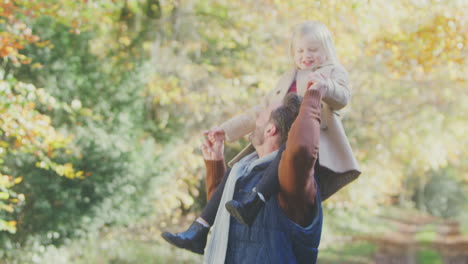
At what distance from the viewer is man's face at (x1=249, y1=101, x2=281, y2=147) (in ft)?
9.67

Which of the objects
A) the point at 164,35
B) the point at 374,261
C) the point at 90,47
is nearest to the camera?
the point at 90,47

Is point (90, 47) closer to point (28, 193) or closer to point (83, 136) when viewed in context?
point (83, 136)

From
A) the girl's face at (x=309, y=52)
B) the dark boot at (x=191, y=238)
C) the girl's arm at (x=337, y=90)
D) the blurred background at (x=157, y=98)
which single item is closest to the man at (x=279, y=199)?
the dark boot at (x=191, y=238)

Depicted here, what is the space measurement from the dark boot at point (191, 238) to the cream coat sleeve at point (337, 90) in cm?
85

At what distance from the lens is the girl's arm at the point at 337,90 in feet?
9.07

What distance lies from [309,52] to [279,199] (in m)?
0.75

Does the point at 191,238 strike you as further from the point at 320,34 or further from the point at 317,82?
the point at 320,34

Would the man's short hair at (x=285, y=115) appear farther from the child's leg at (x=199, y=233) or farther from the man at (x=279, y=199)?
the child's leg at (x=199, y=233)

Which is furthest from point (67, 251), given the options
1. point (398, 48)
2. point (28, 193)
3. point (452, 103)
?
point (452, 103)

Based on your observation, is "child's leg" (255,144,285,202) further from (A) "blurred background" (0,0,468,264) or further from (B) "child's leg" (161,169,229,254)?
(A) "blurred background" (0,0,468,264)

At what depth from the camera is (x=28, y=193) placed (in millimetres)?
8305

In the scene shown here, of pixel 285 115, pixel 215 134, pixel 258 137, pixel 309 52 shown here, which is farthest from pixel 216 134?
pixel 309 52

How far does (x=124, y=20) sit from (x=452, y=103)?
26.6ft

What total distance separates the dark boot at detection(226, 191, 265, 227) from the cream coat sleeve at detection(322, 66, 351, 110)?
1.88 feet
